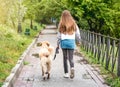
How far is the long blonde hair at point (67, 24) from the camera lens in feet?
36.1

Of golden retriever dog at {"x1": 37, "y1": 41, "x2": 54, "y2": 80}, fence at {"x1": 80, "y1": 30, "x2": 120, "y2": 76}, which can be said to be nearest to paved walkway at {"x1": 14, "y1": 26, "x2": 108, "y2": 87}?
golden retriever dog at {"x1": 37, "y1": 41, "x2": 54, "y2": 80}

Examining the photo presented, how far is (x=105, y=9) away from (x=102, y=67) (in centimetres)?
1348

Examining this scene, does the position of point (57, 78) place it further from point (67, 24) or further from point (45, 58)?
point (67, 24)

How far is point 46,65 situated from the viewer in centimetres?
1102

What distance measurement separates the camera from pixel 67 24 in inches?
434

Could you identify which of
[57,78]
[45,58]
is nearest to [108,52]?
[57,78]

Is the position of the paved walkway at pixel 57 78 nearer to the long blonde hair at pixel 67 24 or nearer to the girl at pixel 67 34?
the girl at pixel 67 34

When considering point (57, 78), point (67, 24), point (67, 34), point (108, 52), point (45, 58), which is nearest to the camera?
point (45, 58)

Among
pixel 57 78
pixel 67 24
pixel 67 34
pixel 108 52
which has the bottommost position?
pixel 57 78

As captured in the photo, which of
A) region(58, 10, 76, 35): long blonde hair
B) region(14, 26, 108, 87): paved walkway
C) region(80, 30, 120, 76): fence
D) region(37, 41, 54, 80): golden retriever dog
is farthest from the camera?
region(80, 30, 120, 76): fence

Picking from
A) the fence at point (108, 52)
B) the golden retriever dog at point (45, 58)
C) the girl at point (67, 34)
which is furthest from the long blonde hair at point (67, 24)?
the fence at point (108, 52)

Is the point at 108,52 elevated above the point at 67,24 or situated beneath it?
situated beneath

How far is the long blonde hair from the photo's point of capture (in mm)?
11008

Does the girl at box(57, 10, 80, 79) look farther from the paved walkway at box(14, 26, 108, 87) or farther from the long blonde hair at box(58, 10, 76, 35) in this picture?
the paved walkway at box(14, 26, 108, 87)
